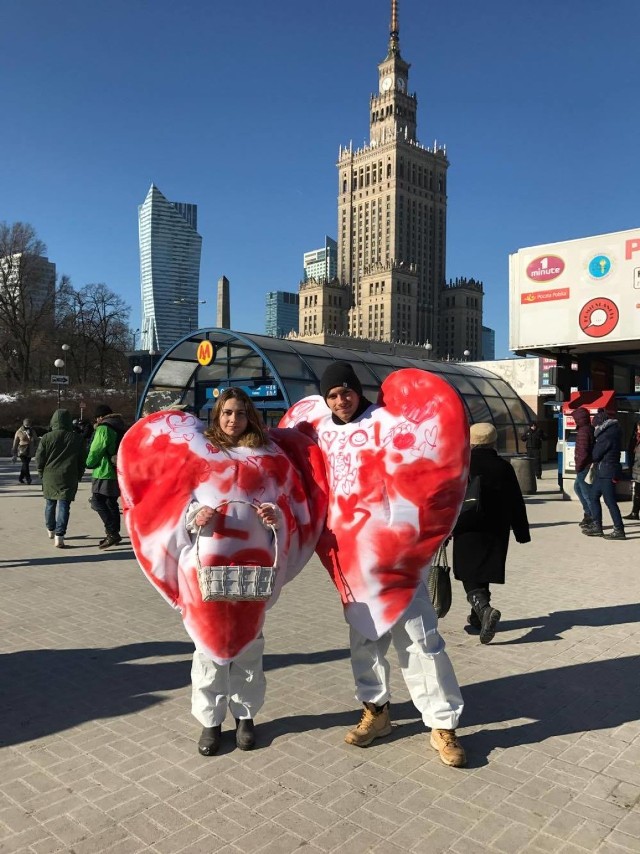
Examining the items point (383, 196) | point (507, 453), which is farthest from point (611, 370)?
point (383, 196)

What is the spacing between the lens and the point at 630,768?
3.07 m

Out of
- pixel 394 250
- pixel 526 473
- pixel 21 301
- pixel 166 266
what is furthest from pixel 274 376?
pixel 166 266

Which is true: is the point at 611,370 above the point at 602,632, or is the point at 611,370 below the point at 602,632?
above


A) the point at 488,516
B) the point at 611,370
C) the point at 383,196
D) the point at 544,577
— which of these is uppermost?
the point at 383,196

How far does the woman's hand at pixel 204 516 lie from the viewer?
2869mm

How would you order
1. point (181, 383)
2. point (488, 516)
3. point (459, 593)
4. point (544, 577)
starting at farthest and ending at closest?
point (181, 383) < point (544, 577) < point (459, 593) < point (488, 516)

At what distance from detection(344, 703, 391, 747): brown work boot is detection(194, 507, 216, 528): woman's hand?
1.30m

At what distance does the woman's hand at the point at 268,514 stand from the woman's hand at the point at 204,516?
218 mm

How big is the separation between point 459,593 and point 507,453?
14.1m

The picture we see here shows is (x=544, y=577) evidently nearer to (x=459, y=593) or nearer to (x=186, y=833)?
(x=459, y=593)

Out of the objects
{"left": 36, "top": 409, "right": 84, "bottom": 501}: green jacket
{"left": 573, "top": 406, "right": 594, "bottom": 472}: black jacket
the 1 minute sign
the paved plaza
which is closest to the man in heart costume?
the paved plaza

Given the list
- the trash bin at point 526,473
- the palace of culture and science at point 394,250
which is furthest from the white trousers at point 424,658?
the palace of culture and science at point 394,250

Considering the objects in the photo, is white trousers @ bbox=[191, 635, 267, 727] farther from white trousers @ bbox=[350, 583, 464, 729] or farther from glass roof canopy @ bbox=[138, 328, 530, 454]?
glass roof canopy @ bbox=[138, 328, 530, 454]

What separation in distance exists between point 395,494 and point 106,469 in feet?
20.8
